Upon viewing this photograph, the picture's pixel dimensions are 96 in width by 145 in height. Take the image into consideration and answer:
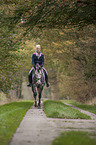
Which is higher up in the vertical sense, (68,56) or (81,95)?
(68,56)

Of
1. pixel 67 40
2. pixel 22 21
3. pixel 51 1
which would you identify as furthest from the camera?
pixel 67 40

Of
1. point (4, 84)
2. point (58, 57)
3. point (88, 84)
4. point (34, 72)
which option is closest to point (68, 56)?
point (58, 57)

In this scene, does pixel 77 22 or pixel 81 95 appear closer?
pixel 77 22

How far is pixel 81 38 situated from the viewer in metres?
21.1

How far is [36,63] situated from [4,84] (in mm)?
3572

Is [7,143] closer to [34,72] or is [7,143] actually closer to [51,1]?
[51,1]

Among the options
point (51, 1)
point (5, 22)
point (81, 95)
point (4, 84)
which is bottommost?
point (81, 95)

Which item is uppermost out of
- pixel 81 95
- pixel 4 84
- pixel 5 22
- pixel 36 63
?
pixel 5 22

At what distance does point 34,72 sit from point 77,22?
5093 mm

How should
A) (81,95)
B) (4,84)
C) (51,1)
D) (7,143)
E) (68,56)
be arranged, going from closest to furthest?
(7,143) → (51,1) → (4,84) → (68,56) → (81,95)

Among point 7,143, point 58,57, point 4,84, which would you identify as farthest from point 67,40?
point 7,143

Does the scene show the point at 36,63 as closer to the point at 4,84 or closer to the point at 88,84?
the point at 4,84

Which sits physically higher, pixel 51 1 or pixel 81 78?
pixel 51 1

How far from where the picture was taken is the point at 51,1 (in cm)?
905
